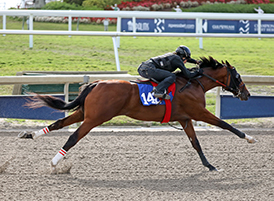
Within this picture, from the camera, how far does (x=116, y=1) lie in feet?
78.2

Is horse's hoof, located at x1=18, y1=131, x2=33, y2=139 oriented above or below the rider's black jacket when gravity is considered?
below

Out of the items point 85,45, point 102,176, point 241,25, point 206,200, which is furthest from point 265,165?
point 241,25

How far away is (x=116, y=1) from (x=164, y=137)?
1793cm

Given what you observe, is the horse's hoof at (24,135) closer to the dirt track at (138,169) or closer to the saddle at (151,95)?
the dirt track at (138,169)

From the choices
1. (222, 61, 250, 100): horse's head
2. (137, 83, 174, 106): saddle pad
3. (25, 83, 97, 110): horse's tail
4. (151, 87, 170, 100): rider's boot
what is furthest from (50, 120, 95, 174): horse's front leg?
(222, 61, 250, 100): horse's head

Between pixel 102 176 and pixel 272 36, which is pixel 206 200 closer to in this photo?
pixel 102 176

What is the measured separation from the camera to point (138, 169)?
17.3 feet

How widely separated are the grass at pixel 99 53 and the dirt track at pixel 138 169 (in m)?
2.03

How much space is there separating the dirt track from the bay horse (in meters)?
0.37

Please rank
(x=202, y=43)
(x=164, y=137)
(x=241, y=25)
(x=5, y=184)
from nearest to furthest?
1. (x=5, y=184)
2. (x=164, y=137)
3. (x=202, y=43)
4. (x=241, y=25)

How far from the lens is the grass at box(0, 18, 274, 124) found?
9.49 meters

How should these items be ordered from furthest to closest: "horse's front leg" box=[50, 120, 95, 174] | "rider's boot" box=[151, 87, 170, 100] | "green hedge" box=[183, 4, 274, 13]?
"green hedge" box=[183, 4, 274, 13] < "rider's boot" box=[151, 87, 170, 100] < "horse's front leg" box=[50, 120, 95, 174]

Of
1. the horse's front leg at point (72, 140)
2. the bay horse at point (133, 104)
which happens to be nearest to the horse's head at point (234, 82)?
the bay horse at point (133, 104)

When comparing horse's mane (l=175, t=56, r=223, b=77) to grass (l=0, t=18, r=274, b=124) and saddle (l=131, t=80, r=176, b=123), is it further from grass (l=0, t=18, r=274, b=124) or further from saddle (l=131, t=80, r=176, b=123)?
grass (l=0, t=18, r=274, b=124)
